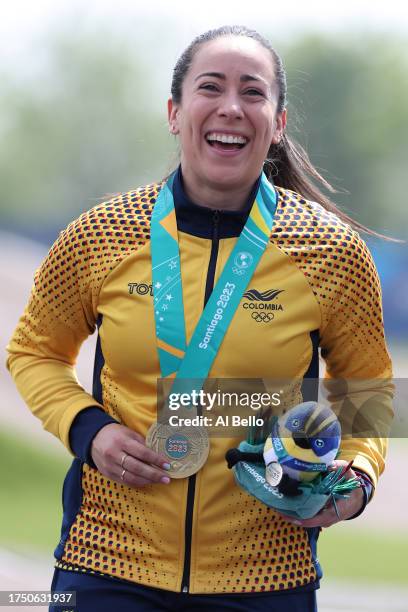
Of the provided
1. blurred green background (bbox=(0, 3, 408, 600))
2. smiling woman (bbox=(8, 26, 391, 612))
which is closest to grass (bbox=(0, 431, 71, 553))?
blurred green background (bbox=(0, 3, 408, 600))

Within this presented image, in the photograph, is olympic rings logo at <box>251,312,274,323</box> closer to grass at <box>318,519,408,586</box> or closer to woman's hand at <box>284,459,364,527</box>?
woman's hand at <box>284,459,364,527</box>

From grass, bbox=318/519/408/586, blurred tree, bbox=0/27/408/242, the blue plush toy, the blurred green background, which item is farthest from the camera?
blurred tree, bbox=0/27/408/242

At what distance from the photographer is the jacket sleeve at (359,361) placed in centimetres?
238

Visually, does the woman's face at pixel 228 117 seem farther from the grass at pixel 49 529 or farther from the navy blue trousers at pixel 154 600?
the grass at pixel 49 529

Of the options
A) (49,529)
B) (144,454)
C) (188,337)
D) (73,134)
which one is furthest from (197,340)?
(73,134)

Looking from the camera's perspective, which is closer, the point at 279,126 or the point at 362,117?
the point at 279,126

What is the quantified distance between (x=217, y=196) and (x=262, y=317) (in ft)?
1.09

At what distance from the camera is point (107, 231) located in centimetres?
241

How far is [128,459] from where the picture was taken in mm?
2182

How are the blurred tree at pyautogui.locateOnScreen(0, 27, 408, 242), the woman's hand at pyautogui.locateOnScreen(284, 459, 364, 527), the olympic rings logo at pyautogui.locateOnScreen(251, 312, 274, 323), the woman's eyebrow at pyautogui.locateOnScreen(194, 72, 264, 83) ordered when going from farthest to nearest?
the blurred tree at pyautogui.locateOnScreen(0, 27, 408, 242)
the woman's eyebrow at pyautogui.locateOnScreen(194, 72, 264, 83)
the olympic rings logo at pyautogui.locateOnScreen(251, 312, 274, 323)
the woman's hand at pyautogui.locateOnScreen(284, 459, 364, 527)

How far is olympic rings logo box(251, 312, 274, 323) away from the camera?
2275 millimetres

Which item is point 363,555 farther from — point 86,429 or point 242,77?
point 242,77

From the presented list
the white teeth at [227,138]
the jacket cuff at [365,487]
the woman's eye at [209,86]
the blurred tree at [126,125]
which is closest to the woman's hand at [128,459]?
the jacket cuff at [365,487]

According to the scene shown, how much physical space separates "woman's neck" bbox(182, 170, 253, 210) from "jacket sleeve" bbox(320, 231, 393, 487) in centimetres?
27
